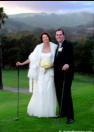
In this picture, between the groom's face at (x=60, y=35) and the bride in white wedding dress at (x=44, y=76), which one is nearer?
the groom's face at (x=60, y=35)

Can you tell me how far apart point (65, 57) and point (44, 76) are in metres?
0.74

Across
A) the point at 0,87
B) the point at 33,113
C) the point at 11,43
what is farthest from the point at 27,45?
the point at 33,113

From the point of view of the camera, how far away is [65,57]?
578 cm

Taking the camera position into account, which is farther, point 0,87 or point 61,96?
point 0,87

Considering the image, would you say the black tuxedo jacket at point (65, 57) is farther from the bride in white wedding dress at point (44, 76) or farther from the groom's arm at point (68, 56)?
the bride in white wedding dress at point (44, 76)

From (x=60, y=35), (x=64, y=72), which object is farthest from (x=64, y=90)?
(x=60, y=35)

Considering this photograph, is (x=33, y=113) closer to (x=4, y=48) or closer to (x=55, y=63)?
(x=55, y=63)

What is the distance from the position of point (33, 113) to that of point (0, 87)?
18247mm

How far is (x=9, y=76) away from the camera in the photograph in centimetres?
4347

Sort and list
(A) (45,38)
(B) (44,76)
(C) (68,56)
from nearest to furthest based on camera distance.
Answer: (C) (68,56) → (A) (45,38) → (B) (44,76)

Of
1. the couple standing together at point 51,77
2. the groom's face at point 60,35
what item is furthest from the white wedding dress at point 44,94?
the groom's face at point 60,35

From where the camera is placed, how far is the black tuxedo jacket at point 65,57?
5.73 metres

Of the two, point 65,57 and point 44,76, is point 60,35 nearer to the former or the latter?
point 65,57

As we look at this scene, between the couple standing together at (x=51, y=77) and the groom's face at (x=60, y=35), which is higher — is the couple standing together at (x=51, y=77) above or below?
below
